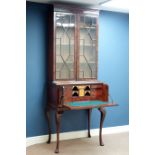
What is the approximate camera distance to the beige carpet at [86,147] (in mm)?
3584

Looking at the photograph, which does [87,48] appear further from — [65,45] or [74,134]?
[74,134]

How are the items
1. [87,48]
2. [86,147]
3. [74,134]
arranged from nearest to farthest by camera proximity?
[86,147] < [87,48] < [74,134]

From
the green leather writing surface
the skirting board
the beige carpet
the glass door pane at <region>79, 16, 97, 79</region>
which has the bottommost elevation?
the beige carpet

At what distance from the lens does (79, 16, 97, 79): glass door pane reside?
12.9 ft

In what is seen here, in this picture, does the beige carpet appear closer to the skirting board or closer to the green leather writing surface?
the skirting board

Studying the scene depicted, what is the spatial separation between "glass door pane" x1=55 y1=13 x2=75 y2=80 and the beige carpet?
3.50 feet

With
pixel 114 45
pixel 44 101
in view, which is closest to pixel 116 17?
pixel 114 45

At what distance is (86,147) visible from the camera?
12.5 feet

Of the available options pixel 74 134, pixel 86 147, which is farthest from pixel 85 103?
pixel 74 134

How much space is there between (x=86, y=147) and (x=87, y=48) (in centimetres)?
155

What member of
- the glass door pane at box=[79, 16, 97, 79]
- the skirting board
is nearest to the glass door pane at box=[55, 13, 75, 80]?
the glass door pane at box=[79, 16, 97, 79]

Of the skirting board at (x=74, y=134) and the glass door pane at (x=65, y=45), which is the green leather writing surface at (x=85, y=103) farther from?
the skirting board at (x=74, y=134)
